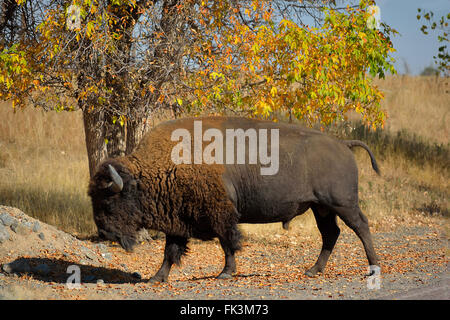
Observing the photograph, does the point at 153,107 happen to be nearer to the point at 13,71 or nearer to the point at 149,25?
the point at 149,25

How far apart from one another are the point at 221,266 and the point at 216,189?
2.74 m

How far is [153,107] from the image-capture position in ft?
31.7

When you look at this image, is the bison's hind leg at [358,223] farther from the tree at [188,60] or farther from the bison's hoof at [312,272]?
the tree at [188,60]

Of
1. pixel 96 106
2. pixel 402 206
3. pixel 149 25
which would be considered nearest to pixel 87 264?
pixel 96 106

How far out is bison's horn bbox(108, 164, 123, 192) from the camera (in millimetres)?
6605

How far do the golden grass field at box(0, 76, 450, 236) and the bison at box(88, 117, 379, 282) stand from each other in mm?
4755

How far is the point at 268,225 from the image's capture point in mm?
12477

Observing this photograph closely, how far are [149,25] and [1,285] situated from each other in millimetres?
4642

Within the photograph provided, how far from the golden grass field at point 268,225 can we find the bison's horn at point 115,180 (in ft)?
16.4

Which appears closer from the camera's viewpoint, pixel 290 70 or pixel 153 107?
pixel 290 70

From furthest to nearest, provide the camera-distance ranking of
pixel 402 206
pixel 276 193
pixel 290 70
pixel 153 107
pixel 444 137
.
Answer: pixel 444 137 → pixel 402 206 → pixel 153 107 → pixel 290 70 → pixel 276 193

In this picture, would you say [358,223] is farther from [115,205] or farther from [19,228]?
[19,228]

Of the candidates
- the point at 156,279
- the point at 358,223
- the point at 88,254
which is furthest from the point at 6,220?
the point at 358,223

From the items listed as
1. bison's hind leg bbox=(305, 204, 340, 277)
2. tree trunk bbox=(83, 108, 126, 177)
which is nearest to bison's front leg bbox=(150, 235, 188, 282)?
bison's hind leg bbox=(305, 204, 340, 277)
